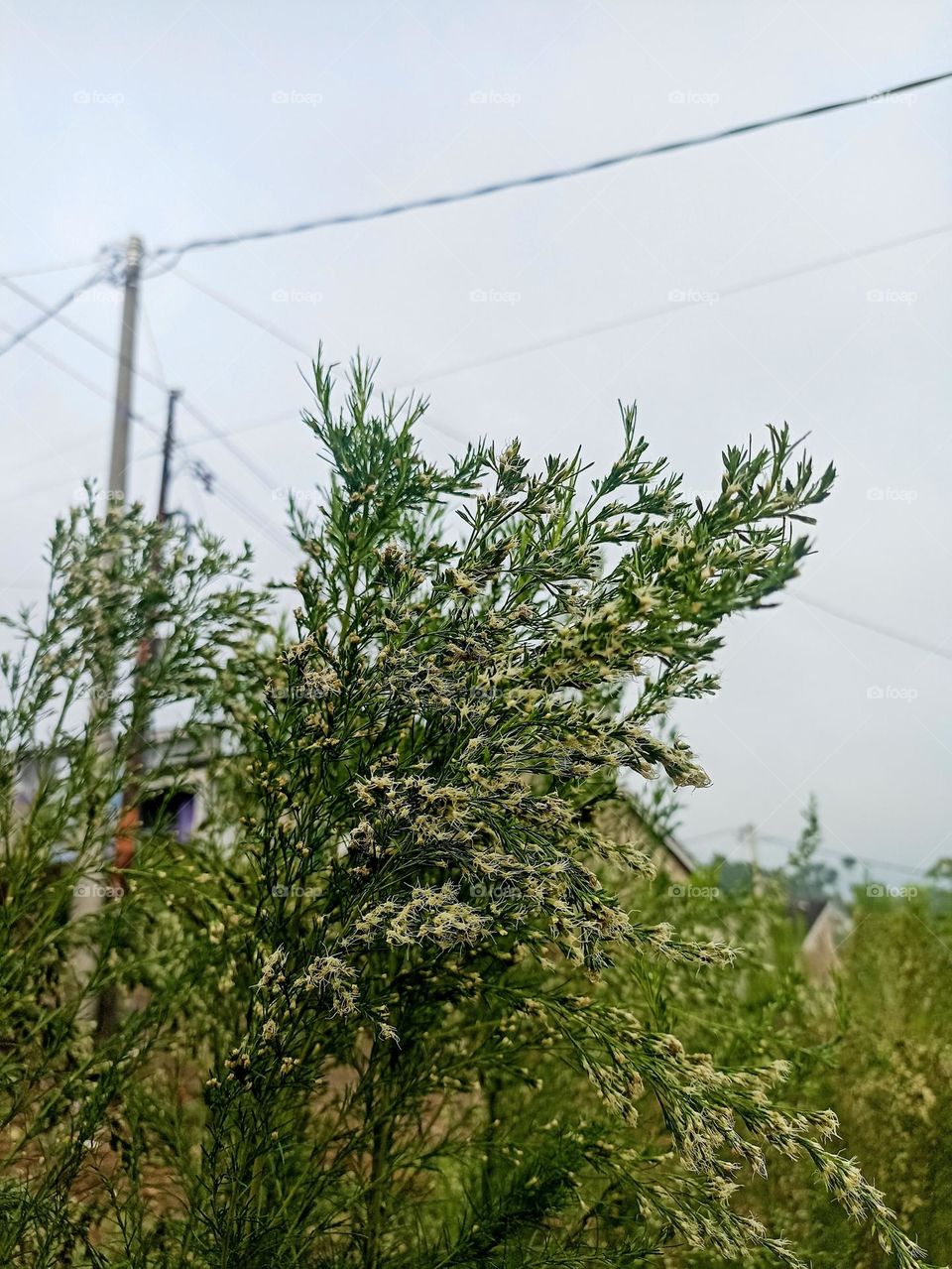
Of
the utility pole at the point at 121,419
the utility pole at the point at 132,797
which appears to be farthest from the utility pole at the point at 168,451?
the utility pole at the point at 132,797

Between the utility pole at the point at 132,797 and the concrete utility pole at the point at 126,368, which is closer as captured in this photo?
the utility pole at the point at 132,797

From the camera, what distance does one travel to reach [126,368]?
7.77 meters

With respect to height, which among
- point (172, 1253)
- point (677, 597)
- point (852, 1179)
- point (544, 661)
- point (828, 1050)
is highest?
point (677, 597)

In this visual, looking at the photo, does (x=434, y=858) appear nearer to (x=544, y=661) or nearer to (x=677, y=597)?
(x=544, y=661)

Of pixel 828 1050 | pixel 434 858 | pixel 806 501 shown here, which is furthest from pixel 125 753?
pixel 828 1050

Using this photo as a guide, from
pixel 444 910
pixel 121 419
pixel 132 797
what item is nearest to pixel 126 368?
pixel 121 419

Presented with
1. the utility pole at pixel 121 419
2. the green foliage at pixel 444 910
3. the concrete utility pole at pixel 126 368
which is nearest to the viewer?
the green foliage at pixel 444 910

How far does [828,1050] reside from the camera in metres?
4.48

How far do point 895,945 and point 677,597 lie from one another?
245 inches

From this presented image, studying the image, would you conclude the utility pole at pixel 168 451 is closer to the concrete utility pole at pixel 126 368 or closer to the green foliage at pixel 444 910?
the concrete utility pole at pixel 126 368

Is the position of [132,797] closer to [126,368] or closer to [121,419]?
[121,419]

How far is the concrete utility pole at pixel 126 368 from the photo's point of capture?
24.1ft

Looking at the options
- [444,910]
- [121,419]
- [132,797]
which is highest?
[121,419]

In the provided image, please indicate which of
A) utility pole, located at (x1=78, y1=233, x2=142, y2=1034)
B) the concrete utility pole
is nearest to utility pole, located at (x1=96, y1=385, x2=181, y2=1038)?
utility pole, located at (x1=78, y1=233, x2=142, y2=1034)
